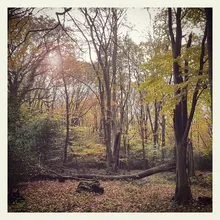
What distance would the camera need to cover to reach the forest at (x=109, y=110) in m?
4.09

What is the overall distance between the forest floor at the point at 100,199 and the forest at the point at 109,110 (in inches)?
0.8

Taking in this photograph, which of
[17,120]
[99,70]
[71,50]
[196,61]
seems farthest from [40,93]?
[196,61]

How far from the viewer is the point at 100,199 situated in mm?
4242

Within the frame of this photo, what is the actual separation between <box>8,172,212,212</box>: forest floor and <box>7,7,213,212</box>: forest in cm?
2

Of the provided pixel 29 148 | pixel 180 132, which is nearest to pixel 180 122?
pixel 180 132

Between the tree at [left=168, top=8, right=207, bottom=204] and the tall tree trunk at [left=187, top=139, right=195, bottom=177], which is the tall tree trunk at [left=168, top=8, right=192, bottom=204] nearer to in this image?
the tree at [left=168, top=8, right=207, bottom=204]

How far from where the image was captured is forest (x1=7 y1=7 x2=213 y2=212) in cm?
409

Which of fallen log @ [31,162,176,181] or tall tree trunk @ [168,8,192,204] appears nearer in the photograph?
tall tree trunk @ [168,8,192,204]

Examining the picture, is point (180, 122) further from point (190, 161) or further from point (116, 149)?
point (116, 149)

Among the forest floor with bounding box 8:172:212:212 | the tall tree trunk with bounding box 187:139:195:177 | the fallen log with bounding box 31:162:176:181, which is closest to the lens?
the forest floor with bounding box 8:172:212:212

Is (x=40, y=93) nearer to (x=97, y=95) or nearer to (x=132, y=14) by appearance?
(x=97, y=95)

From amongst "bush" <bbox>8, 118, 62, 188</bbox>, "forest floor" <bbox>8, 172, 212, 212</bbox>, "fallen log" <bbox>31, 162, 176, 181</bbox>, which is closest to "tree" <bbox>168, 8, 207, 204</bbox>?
"forest floor" <bbox>8, 172, 212, 212</bbox>

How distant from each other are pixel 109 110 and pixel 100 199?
2.79 meters
